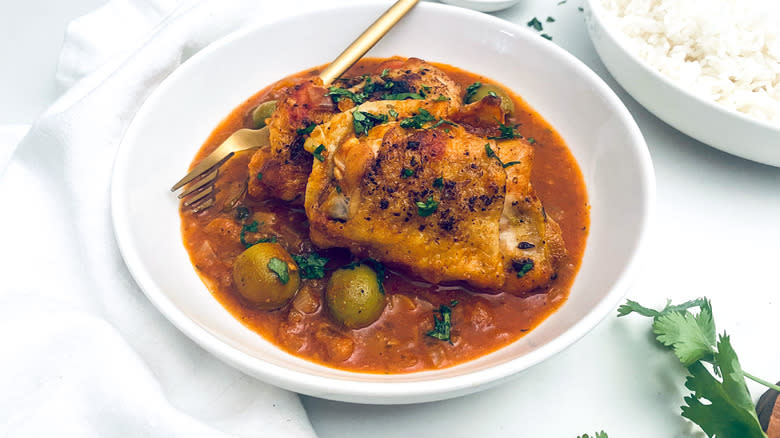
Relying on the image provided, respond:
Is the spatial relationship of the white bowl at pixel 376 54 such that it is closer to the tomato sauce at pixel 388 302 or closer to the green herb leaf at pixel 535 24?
the tomato sauce at pixel 388 302

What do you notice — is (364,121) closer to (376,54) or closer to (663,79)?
(376,54)

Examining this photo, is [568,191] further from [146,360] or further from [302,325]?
[146,360]

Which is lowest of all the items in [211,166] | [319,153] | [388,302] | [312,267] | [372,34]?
[388,302]

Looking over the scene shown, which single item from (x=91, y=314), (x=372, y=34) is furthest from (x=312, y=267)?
(x=372, y=34)

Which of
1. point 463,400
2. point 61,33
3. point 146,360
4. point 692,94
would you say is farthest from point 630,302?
point 61,33

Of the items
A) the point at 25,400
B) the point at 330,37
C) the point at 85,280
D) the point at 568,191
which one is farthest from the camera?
the point at 330,37

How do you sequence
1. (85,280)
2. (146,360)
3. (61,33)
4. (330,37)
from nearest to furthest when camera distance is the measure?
1. (146,360)
2. (85,280)
3. (330,37)
4. (61,33)
